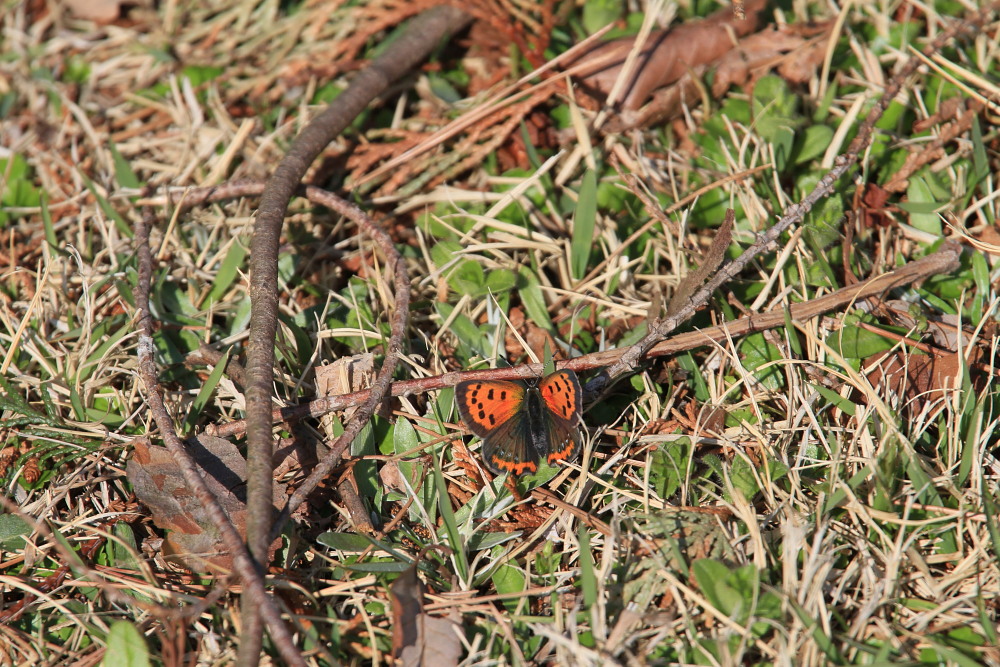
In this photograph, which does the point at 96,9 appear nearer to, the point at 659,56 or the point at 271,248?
the point at 271,248

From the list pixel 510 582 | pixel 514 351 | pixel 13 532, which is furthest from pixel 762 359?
pixel 13 532

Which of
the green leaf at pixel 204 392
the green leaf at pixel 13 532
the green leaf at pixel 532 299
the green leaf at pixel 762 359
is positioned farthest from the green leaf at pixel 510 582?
the green leaf at pixel 13 532

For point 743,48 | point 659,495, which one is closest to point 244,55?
point 743,48

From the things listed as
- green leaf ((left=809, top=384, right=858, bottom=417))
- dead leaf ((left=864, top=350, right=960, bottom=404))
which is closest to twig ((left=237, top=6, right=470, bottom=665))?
green leaf ((left=809, top=384, right=858, bottom=417))

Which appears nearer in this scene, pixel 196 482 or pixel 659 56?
pixel 196 482

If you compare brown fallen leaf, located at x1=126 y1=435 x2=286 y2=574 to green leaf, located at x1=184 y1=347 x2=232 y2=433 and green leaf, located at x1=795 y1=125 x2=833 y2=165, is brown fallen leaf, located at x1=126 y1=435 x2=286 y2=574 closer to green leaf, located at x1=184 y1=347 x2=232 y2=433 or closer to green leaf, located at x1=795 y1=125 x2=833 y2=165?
green leaf, located at x1=184 y1=347 x2=232 y2=433
